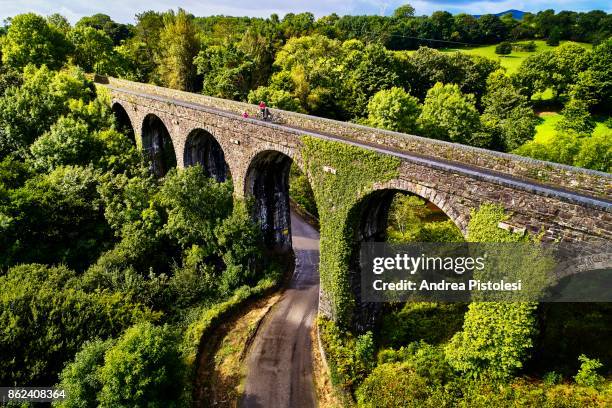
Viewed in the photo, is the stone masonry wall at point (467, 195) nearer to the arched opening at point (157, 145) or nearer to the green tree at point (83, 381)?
the green tree at point (83, 381)

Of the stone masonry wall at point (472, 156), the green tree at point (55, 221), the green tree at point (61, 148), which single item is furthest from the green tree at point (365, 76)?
the green tree at point (55, 221)

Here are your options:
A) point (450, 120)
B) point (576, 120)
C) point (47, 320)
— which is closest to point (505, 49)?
point (576, 120)

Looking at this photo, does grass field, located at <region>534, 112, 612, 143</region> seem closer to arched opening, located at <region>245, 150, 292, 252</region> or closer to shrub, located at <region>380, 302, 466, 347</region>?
shrub, located at <region>380, 302, 466, 347</region>

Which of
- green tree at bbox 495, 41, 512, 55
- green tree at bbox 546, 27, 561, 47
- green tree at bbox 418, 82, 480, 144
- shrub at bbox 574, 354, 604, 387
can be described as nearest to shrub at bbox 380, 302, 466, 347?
shrub at bbox 574, 354, 604, 387

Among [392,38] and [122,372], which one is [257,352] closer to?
[122,372]

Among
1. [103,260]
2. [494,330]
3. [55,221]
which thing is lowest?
[494,330]

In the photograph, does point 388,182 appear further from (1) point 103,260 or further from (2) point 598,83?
(2) point 598,83
